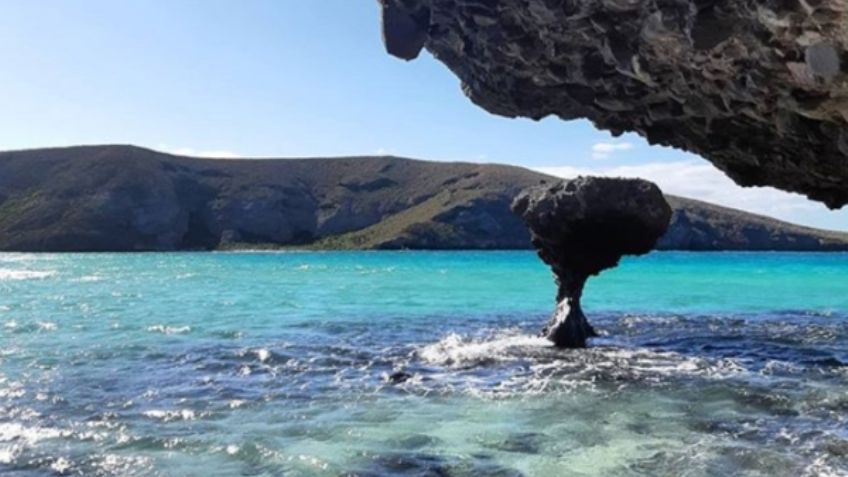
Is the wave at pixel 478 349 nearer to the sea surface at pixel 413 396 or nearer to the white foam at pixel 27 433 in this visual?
the sea surface at pixel 413 396

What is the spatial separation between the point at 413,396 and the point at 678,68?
11.0 metres

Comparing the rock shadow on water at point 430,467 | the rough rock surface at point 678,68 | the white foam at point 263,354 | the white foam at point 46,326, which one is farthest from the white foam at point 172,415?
the white foam at point 46,326

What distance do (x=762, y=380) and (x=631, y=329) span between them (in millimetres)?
14191

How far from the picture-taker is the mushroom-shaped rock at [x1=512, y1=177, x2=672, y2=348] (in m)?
28.8

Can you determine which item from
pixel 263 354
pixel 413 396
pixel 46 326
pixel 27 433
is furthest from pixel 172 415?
pixel 46 326

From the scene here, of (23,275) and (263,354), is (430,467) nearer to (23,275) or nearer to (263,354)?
(263,354)

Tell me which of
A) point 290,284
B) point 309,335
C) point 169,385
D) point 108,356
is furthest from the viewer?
point 290,284

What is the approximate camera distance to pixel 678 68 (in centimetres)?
1997

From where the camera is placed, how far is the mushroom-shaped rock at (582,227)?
2875 centimetres

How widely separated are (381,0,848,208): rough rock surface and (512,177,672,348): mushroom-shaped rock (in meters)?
2.40

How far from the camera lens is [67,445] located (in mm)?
14062

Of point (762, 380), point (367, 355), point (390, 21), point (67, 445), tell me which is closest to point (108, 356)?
point (367, 355)

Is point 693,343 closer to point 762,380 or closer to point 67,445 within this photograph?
point 762,380

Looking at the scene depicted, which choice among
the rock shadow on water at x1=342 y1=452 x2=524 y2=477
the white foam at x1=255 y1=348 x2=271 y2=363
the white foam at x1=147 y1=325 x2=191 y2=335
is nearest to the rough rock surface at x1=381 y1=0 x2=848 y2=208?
the rock shadow on water at x1=342 y1=452 x2=524 y2=477
